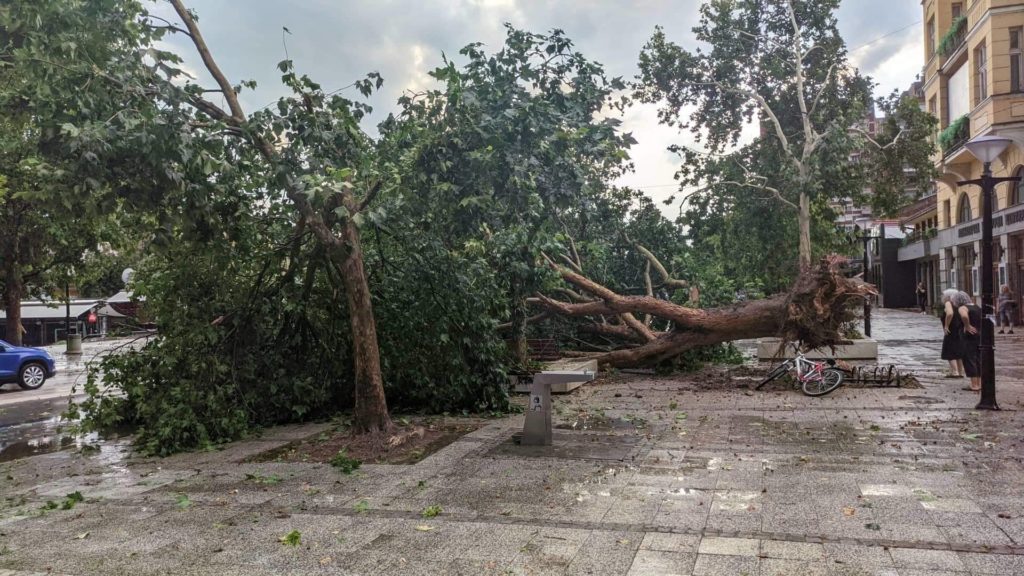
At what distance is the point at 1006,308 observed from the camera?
23.8 metres

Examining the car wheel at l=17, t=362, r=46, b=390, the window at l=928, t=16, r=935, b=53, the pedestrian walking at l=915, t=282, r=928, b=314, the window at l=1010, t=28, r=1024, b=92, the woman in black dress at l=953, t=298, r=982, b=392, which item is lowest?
the car wheel at l=17, t=362, r=46, b=390

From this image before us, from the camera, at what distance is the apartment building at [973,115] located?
24.5 metres

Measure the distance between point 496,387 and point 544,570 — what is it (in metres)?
6.08

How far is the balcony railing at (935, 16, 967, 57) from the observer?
28.2m

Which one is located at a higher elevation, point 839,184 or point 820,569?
point 839,184

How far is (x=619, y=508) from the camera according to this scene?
5.45 metres

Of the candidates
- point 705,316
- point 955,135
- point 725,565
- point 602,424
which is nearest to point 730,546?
point 725,565

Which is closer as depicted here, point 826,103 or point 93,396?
point 93,396

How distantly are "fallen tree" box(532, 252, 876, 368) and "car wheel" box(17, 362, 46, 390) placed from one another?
1228cm

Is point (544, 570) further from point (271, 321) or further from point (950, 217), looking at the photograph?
point (950, 217)

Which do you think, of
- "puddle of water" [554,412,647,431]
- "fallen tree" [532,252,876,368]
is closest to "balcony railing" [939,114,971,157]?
"fallen tree" [532,252,876,368]

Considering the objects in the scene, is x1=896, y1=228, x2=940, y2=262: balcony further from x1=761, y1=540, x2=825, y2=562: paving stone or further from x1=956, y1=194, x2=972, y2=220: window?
x1=761, y1=540, x2=825, y2=562: paving stone

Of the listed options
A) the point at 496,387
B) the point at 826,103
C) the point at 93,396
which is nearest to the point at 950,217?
the point at 826,103

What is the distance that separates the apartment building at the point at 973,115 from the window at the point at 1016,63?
0.09ft
